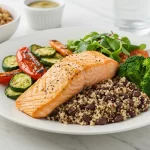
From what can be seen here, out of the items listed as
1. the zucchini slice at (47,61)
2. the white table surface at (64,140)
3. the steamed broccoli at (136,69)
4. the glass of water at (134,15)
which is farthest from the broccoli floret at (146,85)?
the glass of water at (134,15)

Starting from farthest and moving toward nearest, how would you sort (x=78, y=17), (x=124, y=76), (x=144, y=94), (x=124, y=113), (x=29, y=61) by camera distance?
(x=78, y=17), (x=29, y=61), (x=124, y=76), (x=144, y=94), (x=124, y=113)

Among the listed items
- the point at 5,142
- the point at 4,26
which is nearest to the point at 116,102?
the point at 5,142

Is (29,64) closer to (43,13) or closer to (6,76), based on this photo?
(6,76)

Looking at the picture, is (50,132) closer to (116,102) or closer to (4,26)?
(116,102)

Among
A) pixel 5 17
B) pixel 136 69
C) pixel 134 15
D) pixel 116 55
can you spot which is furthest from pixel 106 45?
pixel 5 17

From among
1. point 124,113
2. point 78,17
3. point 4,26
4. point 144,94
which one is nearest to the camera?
point 124,113

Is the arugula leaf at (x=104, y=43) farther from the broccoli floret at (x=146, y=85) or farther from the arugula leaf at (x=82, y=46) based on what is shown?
the broccoli floret at (x=146, y=85)

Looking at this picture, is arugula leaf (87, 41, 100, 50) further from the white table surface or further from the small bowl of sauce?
the small bowl of sauce
